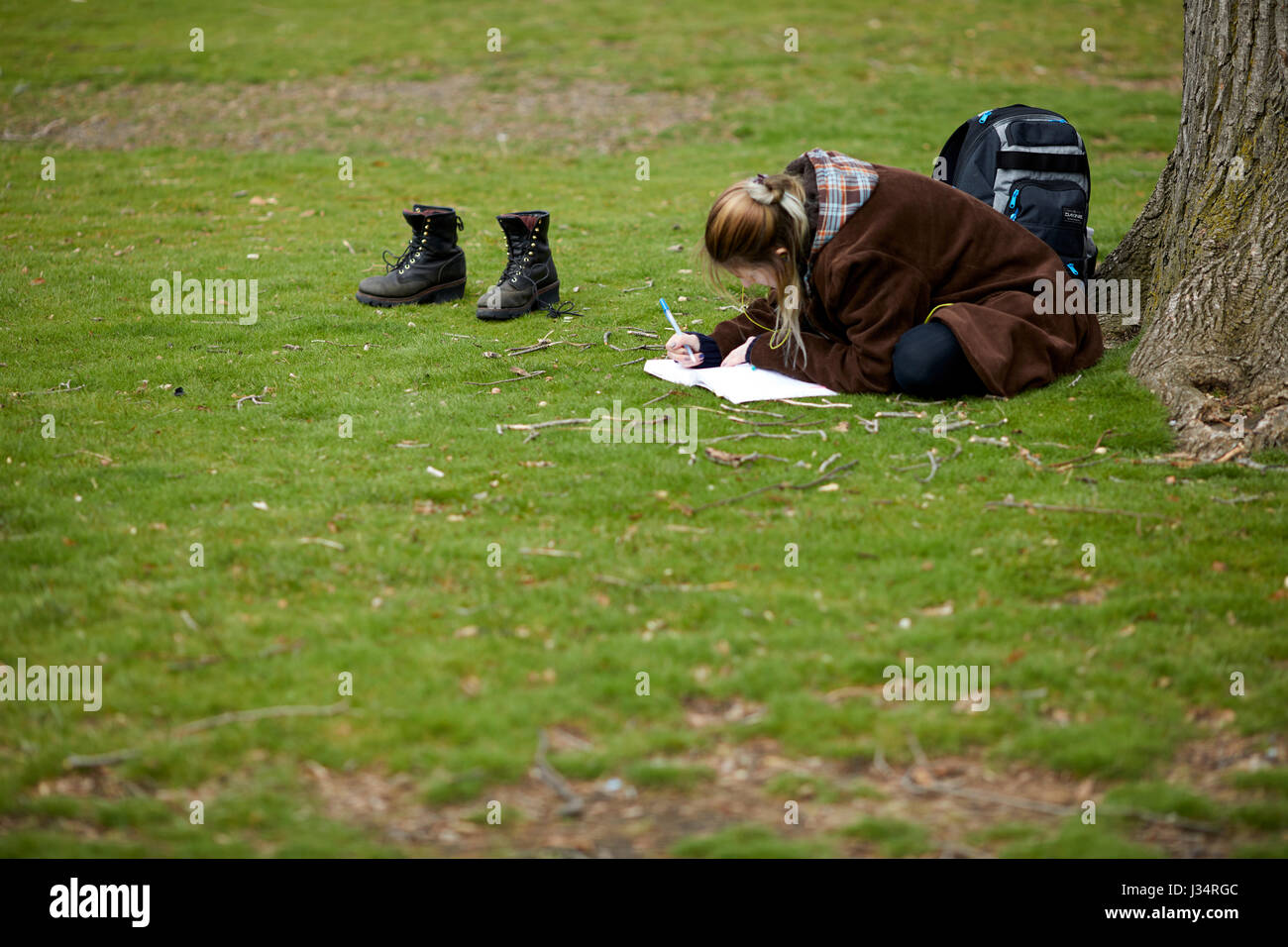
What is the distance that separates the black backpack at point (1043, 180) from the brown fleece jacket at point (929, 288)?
52 centimetres

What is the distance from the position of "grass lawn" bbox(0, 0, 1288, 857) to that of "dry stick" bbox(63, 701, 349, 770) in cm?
2

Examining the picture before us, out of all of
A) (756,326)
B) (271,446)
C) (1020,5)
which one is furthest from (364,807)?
(1020,5)

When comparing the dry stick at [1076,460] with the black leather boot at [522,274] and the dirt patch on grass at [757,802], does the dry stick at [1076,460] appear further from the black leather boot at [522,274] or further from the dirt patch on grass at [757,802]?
the black leather boot at [522,274]

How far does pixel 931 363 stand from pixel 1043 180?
1.76 m

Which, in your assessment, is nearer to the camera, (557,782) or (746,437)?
(557,782)

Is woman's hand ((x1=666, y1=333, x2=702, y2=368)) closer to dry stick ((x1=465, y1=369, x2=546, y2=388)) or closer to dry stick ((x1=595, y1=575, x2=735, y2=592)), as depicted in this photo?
dry stick ((x1=465, y1=369, x2=546, y2=388))

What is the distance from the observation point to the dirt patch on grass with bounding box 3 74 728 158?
1403 centimetres

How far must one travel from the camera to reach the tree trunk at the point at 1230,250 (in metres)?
5.16

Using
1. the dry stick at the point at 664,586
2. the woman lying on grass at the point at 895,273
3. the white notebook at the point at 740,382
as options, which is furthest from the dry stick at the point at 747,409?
the dry stick at the point at 664,586

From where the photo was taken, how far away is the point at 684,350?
6211mm

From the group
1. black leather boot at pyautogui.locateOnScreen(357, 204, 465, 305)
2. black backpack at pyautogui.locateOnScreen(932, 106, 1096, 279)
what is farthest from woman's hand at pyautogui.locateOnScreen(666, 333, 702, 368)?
black leather boot at pyautogui.locateOnScreen(357, 204, 465, 305)

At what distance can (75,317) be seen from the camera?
7.29 m

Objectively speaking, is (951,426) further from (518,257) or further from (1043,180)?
(518,257)

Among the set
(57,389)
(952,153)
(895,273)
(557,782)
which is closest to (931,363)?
(895,273)
